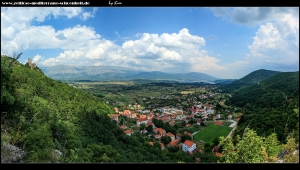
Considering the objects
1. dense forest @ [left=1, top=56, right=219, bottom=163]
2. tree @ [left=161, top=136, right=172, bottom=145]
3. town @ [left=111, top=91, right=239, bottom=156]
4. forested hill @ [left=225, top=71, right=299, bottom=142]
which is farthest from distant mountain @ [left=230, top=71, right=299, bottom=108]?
tree @ [left=161, top=136, right=172, bottom=145]

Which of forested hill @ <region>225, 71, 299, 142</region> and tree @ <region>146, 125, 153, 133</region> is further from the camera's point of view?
tree @ <region>146, 125, 153, 133</region>

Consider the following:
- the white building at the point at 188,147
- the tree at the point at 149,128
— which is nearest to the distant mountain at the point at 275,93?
the white building at the point at 188,147

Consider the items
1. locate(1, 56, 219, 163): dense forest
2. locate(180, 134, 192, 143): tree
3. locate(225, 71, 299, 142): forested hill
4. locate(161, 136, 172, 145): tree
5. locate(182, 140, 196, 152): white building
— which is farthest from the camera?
locate(180, 134, 192, 143): tree

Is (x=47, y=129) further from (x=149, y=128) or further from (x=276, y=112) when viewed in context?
(x=149, y=128)

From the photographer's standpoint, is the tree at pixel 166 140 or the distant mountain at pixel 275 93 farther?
the tree at pixel 166 140

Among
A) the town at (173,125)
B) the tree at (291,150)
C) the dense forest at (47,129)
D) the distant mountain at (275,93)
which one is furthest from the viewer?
the town at (173,125)

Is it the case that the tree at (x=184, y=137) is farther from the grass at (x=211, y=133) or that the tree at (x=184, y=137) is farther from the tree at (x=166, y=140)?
the grass at (x=211, y=133)

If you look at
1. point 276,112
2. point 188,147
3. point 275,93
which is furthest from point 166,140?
point 275,93

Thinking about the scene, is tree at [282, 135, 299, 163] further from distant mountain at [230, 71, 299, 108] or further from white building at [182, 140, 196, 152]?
white building at [182, 140, 196, 152]
